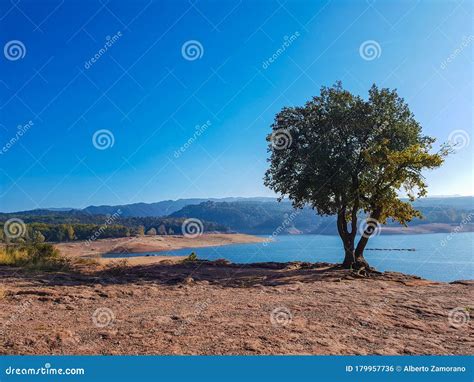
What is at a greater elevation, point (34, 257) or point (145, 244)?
point (34, 257)

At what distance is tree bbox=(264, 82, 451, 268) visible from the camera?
21.7 meters

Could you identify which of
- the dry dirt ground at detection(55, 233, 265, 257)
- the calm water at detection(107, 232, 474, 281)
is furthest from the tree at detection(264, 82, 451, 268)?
the dry dirt ground at detection(55, 233, 265, 257)

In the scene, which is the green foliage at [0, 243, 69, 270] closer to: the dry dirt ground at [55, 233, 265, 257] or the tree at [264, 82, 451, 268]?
the tree at [264, 82, 451, 268]

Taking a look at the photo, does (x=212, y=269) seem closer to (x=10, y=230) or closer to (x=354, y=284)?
(x=354, y=284)

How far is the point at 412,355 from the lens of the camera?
689cm

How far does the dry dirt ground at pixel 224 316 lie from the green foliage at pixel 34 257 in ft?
6.52

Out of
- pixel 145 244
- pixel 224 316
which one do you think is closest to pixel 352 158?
pixel 224 316

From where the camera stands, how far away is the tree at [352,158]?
2167cm

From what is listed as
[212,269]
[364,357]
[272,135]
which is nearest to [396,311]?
[364,357]

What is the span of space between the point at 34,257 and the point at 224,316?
14814 millimetres

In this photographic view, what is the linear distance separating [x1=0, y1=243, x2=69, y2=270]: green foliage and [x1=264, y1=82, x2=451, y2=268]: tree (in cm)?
1481

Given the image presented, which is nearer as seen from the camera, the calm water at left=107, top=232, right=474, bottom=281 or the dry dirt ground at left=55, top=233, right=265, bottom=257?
the calm water at left=107, top=232, right=474, bottom=281

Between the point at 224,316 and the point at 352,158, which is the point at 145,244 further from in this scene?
the point at 224,316

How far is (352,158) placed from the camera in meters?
22.2
